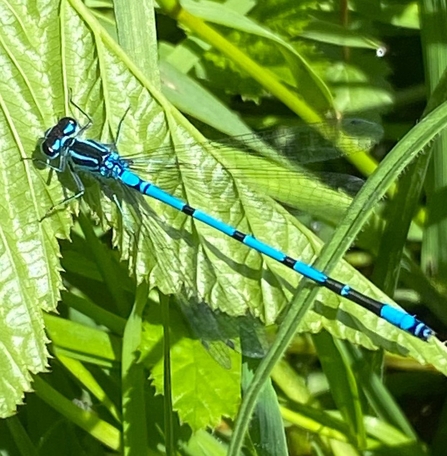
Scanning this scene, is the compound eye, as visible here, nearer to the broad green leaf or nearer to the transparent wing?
the transparent wing

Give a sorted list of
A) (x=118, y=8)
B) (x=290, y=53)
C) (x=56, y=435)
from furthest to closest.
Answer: (x=290, y=53)
(x=56, y=435)
(x=118, y=8)

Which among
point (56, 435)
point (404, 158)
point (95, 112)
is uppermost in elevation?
point (95, 112)

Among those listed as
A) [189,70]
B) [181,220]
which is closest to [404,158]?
[181,220]

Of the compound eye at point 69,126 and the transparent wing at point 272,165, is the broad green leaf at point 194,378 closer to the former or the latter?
the transparent wing at point 272,165

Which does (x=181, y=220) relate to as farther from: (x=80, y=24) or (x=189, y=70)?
(x=189, y=70)

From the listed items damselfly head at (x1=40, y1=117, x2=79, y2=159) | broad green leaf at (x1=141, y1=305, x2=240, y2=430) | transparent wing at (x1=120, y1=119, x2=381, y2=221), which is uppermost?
damselfly head at (x1=40, y1=117, x2=79, y2=159)

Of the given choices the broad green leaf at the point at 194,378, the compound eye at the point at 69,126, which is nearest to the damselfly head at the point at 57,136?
the compound eye at the point at 69,126

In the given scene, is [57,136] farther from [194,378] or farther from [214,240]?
[194,378]

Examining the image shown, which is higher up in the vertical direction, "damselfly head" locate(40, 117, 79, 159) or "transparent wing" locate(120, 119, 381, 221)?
"damselfly head" locate(40, 117, 79, 159)

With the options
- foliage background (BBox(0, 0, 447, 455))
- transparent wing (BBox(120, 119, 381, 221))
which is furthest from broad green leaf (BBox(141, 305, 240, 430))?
transparent wing (BBox(120, 119, 381, 221))
